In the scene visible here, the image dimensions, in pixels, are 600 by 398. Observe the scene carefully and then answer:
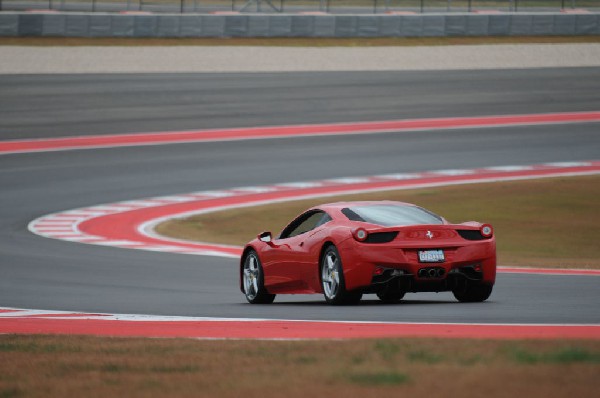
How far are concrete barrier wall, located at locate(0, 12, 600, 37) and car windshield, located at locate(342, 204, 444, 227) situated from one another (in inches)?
1285

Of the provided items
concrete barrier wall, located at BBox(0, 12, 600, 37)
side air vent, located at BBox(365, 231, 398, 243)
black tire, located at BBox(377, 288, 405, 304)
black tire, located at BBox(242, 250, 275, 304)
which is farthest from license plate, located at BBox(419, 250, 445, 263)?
concrete barrier wall, located at BBox(0, 12, 600, 37)

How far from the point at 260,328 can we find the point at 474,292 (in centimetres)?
291

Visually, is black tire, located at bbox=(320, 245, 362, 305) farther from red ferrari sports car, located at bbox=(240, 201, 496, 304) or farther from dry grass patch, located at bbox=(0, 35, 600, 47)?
dry grass patch, located at bbox=(0, 35, 600, 47)

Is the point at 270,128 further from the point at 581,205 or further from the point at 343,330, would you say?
the point at 343,330

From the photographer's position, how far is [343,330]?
415 inches

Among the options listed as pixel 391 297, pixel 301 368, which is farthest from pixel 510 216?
pixel 301 368

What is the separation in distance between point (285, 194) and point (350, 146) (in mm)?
6586

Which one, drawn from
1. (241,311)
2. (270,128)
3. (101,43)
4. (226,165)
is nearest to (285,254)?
(241,311)

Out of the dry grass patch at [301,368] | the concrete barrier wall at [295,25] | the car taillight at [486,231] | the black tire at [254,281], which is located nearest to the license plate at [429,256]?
the car taillight at [486,231]

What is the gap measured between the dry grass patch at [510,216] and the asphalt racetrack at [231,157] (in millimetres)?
2951

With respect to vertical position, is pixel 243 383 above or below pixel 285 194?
above

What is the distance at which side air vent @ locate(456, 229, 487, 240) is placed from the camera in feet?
41.6

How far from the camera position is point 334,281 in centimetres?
1282

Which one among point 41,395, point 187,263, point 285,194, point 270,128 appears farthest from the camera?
point 270,128
